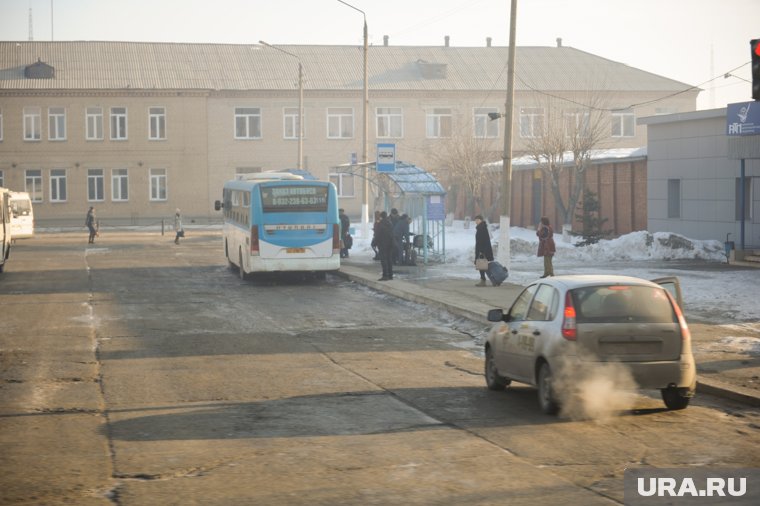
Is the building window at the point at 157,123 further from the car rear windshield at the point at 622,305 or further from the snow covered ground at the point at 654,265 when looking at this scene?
the car rear windshield at the point at 622,305

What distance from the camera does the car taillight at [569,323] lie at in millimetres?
11680

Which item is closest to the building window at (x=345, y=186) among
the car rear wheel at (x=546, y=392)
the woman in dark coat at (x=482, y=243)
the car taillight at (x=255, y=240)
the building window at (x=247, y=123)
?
the building window at (x=247, y=123)

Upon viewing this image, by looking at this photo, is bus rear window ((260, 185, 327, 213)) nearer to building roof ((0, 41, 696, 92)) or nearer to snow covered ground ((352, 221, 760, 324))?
snow covered ground ((352, 221, 760, 324))

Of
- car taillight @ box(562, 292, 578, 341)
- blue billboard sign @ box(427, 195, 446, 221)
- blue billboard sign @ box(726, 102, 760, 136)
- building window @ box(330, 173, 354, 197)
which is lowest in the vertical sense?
car taillight @ box(562, 292, 578, 341)

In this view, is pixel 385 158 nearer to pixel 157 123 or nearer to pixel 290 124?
pixel 290 124

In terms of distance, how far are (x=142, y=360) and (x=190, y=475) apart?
744 cm

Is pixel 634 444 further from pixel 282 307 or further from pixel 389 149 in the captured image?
pixel 389 149

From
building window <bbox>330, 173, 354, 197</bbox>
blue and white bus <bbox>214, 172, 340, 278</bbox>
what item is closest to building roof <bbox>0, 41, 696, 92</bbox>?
building window <bbox>330, 173, 354, 197</bbox>

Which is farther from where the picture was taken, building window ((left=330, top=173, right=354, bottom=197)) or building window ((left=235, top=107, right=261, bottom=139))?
building window ((left=330, top=173, right=354, bottom=197))

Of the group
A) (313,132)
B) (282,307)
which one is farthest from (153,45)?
(282,307)

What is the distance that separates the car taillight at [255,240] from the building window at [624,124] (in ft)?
180

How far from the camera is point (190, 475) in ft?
29.7

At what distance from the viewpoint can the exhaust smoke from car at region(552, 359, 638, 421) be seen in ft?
37.8

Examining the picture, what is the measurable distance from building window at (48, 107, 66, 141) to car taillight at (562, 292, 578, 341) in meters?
68.6
